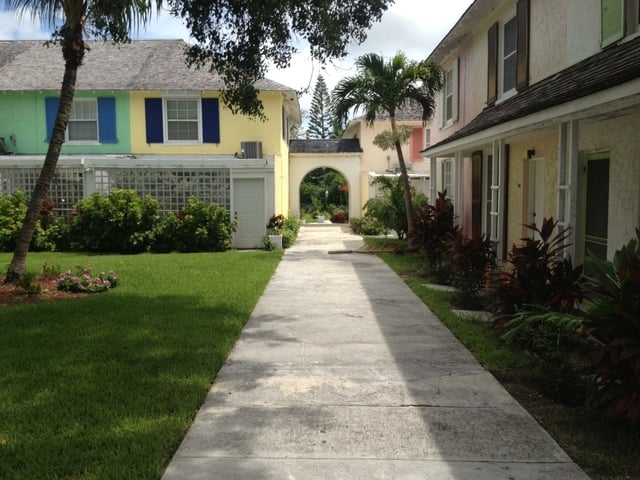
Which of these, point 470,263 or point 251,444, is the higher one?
point 470,263

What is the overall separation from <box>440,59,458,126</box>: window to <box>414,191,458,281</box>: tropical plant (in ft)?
12.2

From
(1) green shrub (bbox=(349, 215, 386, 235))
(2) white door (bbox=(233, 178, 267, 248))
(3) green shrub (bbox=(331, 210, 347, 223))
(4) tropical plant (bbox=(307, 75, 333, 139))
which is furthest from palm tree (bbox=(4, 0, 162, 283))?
(4) tropical plant (bbox=(307, 75, 333, 139))

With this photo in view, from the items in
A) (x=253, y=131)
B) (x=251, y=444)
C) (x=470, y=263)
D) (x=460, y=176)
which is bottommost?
(x=251, y=444)

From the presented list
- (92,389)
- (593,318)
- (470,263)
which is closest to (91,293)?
(92,389)

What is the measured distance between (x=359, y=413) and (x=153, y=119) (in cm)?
1597

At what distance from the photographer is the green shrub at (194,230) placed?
52.4 feet

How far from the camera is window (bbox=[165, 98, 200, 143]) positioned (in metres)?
18.6

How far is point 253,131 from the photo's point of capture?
733 inches

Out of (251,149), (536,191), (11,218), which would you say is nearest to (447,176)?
(251,149)

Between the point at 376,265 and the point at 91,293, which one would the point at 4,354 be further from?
the point at 376,265

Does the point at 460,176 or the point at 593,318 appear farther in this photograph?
the point at 460,176

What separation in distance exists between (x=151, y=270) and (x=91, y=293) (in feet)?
→ 8.75

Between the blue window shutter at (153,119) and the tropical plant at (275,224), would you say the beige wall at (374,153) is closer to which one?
the tropical plant at (275,224)

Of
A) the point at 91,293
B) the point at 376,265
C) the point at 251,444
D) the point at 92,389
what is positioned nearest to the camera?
the point at 251,444
